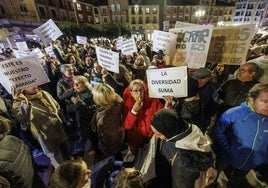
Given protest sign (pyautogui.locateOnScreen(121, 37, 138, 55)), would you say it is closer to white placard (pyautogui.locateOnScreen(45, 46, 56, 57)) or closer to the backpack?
white placard (pyautogui.locateOnScreen(45, 46, 56, 57))

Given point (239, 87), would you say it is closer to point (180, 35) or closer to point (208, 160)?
point (180, 35)

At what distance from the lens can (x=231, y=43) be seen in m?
3.05

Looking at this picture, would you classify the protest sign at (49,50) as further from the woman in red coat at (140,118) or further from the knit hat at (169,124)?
the knit hat at (169,124)

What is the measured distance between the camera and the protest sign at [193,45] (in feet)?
9.89

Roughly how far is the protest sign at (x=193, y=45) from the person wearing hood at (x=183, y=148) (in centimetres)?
190

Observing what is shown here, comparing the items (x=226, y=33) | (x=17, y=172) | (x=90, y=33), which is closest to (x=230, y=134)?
(x=226, y=33)

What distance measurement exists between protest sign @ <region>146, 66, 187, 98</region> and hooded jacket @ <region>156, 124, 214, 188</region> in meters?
0.74

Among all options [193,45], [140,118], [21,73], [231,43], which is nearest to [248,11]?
[231,43]

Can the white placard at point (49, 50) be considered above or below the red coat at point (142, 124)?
above

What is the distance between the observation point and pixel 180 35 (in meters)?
3.51

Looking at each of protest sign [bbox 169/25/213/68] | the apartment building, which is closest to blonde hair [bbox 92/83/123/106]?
protest sign [bbox 169/25/213/68]

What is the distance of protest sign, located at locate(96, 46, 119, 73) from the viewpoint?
3.79m

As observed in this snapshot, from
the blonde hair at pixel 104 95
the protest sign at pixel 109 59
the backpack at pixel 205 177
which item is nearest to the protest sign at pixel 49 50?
the protest sign at pixel 109 59

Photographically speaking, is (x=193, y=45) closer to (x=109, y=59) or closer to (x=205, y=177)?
(x=109, y=59)
